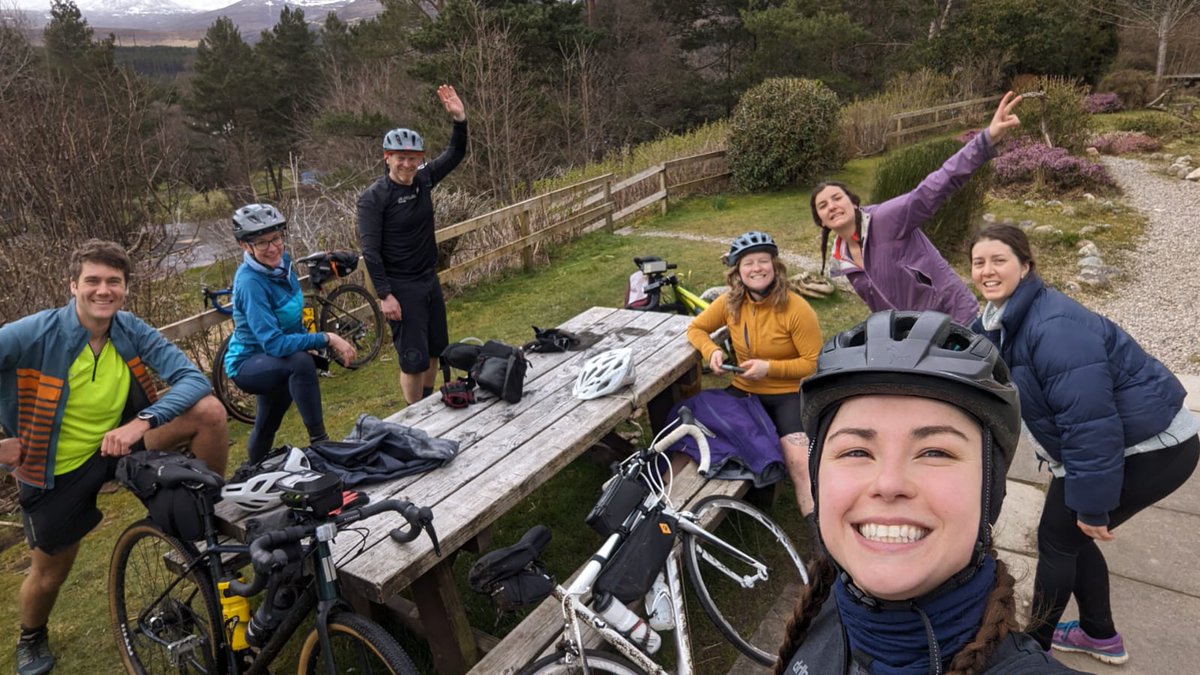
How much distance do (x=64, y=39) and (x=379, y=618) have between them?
36.9 m

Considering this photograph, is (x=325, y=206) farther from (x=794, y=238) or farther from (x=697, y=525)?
(x=697, y=525)

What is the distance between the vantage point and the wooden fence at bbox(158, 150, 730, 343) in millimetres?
9008

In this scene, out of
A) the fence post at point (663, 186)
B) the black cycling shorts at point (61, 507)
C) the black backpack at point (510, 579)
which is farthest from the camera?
the fence post at point (663, 186)

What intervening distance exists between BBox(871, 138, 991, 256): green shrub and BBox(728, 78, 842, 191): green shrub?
558cm

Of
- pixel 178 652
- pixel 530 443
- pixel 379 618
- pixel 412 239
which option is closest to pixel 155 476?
pixel 178 652

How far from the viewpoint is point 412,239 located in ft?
16.4

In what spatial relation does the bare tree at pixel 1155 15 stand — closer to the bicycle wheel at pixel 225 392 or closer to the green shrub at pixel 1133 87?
the green shrub at pixel 1133 87

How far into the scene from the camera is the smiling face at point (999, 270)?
2670 mm

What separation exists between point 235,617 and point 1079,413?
3.30 m

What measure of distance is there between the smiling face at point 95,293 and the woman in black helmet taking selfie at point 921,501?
3.33 meters

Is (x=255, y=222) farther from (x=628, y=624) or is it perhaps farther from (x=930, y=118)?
(x=930, y=118)

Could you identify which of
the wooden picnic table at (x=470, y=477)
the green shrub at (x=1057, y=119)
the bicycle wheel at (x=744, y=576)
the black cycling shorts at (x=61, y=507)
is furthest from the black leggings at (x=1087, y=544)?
the green shrub at (x=1057, y=119)

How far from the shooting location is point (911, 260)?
12.5ft

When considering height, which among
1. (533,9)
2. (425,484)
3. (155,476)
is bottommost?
(425,484)
